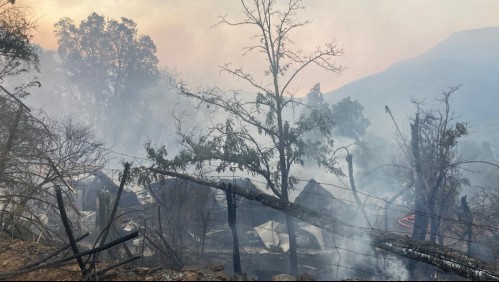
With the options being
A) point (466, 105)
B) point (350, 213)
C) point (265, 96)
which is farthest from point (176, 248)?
point (466, 105)

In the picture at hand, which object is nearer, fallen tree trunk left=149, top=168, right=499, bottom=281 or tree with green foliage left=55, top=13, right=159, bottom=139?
fallen tree trunk left=149, top=168, right=499, bottom=281

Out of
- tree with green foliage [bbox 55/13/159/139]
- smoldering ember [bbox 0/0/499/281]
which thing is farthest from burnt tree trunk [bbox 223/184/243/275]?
tree with green foliage [bbox 55/13/159/139]

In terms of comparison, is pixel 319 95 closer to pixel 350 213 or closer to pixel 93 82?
pixel 93 82

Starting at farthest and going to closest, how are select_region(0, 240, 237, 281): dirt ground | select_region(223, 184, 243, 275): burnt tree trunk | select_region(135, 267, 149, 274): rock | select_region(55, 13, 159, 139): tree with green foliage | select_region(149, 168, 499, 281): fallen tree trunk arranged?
select_region(55, 13, 159, 139): tree with green foliage
select_region(223, 184, 243, 275): burnt tree trunk
select_region(149, 168, 499, 281): fallen tree trunk
select_region(135, 267, 149, 274): rock
select_region(0, 240, 237, 281): dirt ground

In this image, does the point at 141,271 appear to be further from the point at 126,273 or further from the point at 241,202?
the point at 241,202

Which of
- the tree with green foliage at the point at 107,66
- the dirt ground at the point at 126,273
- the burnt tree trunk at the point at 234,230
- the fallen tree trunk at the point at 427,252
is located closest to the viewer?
the dirt ground at the point at 126,273

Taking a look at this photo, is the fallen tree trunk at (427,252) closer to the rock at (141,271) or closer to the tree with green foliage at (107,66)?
the rock at (141,271)

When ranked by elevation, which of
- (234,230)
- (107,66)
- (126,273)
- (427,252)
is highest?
(107,66)

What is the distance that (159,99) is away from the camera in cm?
5125

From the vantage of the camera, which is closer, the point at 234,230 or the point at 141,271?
the point at 141,271

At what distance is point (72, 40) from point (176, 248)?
44013 mm

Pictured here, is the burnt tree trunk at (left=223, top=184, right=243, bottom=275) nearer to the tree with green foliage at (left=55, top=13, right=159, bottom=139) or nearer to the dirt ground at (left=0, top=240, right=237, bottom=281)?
the dirt ground at (left=0, top=240, right=237, bottom=281)

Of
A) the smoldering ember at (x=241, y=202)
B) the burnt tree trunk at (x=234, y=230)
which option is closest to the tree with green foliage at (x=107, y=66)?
the smoldering ember at (x=241, y=202)

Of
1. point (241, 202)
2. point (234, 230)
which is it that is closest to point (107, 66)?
point (241, 202)
